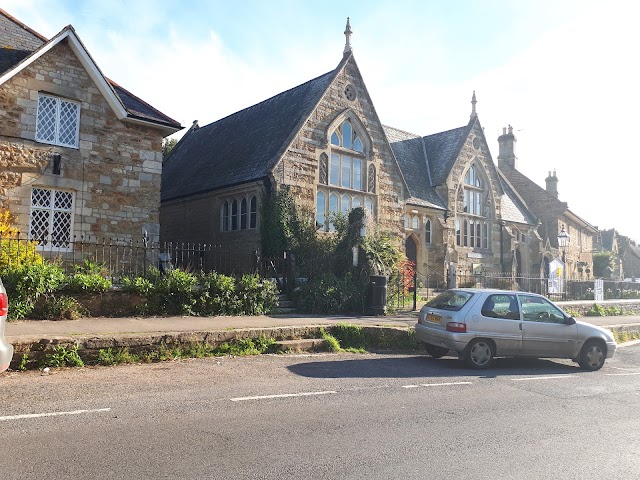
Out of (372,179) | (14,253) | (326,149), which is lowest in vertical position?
(14,253)

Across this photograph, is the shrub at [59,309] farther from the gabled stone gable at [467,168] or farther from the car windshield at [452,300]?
the gabled stone gable at [467,168]

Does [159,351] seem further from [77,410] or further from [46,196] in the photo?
[46,196]

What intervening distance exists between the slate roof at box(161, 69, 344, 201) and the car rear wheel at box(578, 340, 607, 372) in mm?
11506

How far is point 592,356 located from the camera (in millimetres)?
11047

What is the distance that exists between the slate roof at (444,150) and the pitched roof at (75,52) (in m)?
15.8

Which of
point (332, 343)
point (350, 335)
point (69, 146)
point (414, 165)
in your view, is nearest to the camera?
point (332, 343)

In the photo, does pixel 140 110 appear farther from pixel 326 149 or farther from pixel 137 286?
pixel 137 286

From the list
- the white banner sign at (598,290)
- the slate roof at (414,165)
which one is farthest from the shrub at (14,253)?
the white banner sign at (598,290)

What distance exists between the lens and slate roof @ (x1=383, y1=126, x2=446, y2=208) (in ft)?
88.6

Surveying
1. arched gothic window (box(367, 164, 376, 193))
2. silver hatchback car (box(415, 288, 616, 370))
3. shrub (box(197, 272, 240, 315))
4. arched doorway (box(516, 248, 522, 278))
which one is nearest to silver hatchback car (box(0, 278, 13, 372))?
silver hatchback car (box(415, 288, 616, 370))

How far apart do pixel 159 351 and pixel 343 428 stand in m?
4.64

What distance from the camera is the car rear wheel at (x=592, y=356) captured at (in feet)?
36.0

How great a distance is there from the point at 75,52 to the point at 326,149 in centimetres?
916

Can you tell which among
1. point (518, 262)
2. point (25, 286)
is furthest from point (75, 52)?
point (518, 262)
